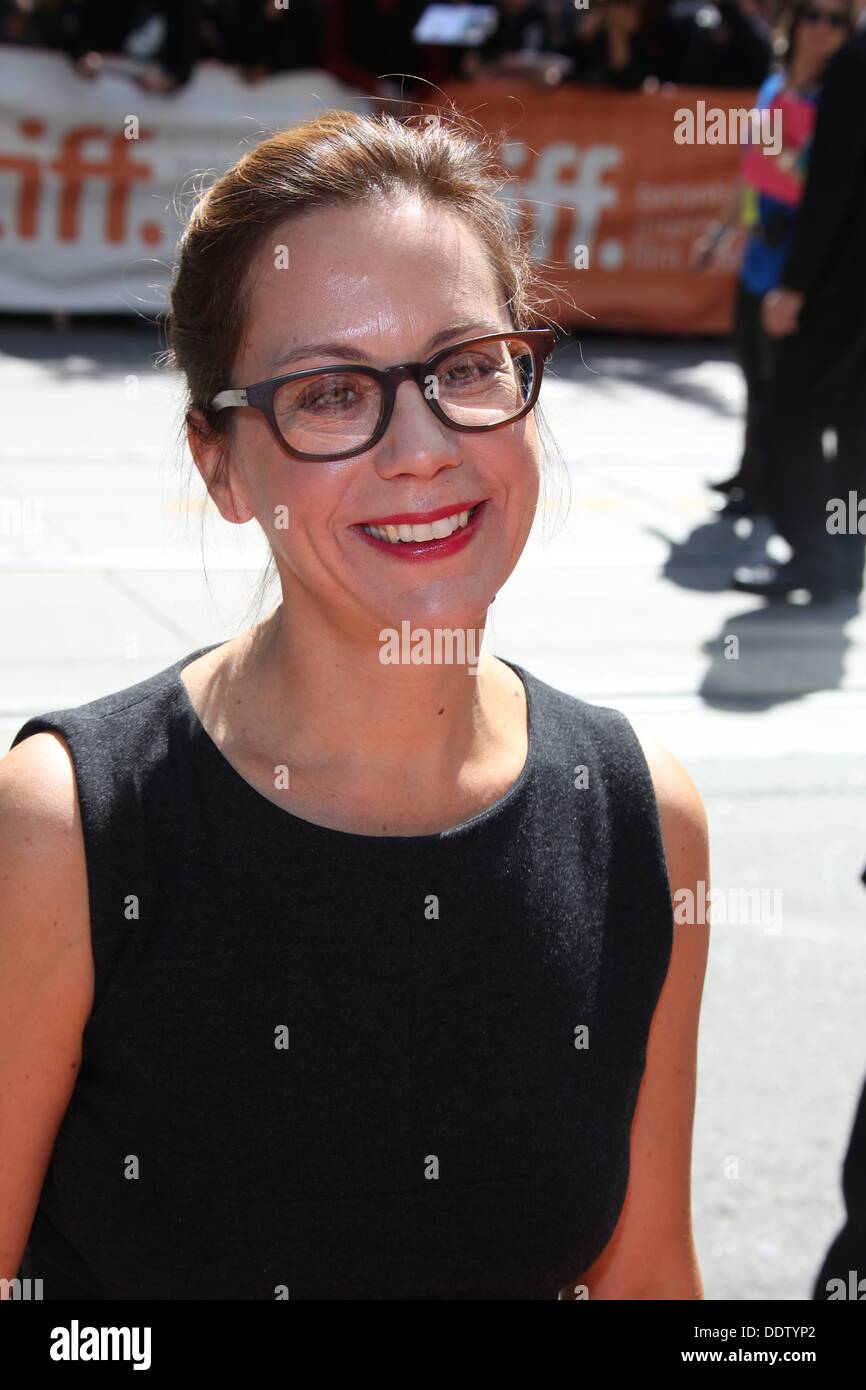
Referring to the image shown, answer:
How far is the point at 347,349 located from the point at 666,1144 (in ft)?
3.23

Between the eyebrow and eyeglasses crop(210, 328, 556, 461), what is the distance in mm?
15

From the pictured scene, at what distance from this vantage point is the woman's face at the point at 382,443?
1.83 metres

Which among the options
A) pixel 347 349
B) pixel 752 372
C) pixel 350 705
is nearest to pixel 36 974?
pixel 350 705

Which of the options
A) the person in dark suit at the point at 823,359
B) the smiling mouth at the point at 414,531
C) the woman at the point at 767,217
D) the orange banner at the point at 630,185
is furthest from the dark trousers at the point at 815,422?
the orange banner at the point at 630,185

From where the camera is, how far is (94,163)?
12297mm

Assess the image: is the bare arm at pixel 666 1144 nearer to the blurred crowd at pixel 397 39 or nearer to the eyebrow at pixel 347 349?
the eyebrow at pixel 347 349

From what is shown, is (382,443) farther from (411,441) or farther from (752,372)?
(752,372)

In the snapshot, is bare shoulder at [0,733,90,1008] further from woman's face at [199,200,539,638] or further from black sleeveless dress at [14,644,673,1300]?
woman's face at [199,200,539,638]

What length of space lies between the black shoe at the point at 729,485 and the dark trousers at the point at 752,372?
0.11 ft

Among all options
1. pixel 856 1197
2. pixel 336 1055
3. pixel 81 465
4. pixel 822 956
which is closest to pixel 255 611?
pixel 336 1055

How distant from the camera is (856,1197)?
8.72 ft
